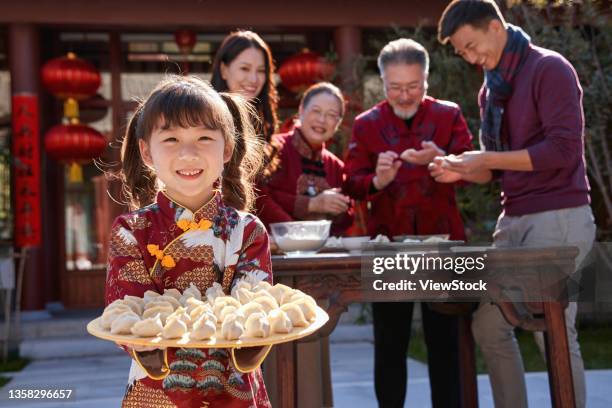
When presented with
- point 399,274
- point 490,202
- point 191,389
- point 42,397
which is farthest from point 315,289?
point 490,202

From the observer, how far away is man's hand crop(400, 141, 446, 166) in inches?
112

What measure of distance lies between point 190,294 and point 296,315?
27 cm

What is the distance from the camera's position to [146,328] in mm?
1528

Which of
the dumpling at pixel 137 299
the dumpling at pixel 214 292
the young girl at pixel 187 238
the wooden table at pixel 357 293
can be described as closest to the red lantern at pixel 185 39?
the wooden table at pixel 357 293

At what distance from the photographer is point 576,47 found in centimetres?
626

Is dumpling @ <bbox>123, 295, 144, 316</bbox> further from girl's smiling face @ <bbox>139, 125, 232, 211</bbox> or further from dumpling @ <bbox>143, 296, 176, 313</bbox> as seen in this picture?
girl's smiling face @ <bbox>139, 125, 232, 211</bbox>

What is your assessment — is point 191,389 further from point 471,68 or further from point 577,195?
point 471,68

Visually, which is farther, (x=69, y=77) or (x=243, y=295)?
(x=69, y=77)

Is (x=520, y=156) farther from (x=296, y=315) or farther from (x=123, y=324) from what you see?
(x=123, y=324)

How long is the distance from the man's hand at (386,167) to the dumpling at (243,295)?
4.07 feet

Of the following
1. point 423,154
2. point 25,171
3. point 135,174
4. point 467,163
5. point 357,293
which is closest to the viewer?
point 135,174

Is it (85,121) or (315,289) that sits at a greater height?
(85,121)

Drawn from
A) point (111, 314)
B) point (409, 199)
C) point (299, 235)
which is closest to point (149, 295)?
point (111, 314)

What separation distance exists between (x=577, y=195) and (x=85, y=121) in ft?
20.1
